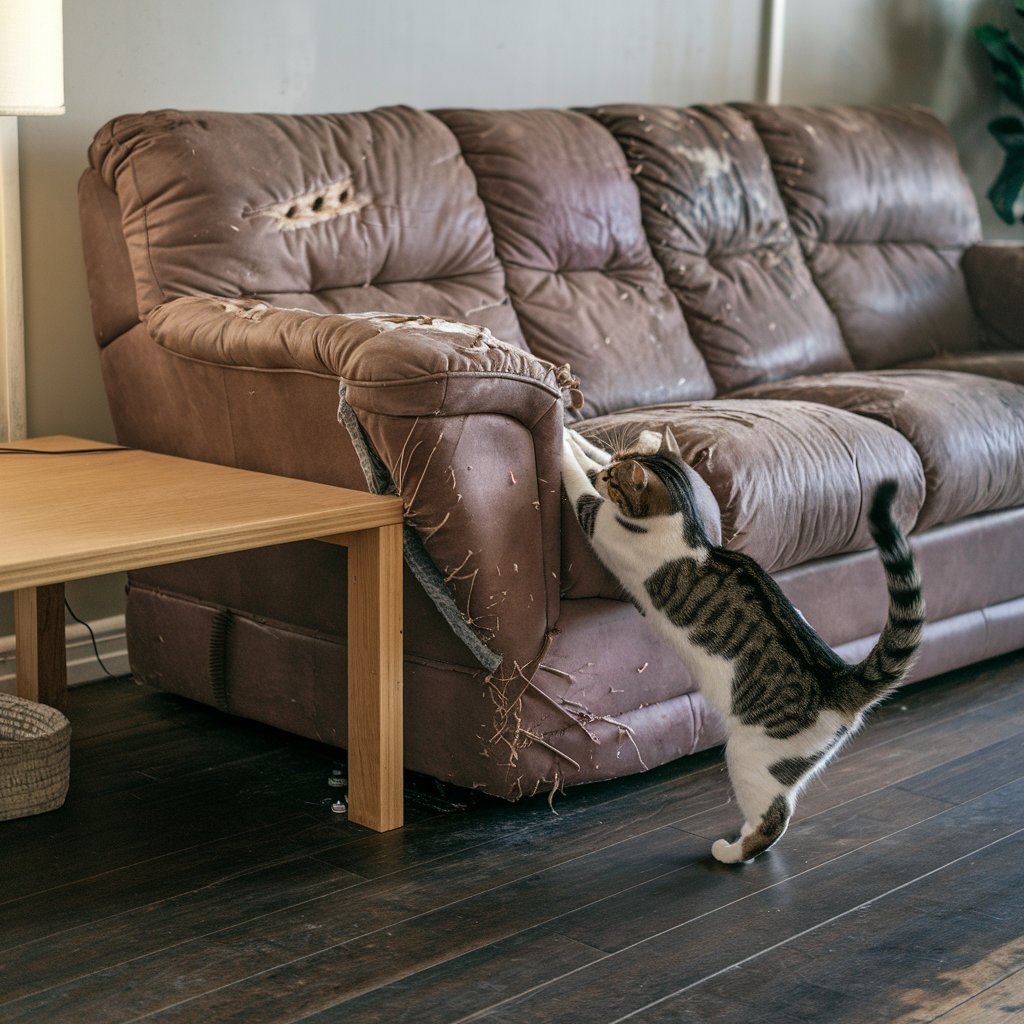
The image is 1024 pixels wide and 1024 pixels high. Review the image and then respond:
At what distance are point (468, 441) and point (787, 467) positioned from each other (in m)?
0.64

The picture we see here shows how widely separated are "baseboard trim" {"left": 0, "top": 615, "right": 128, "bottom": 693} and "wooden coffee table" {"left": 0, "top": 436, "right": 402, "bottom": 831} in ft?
1.69

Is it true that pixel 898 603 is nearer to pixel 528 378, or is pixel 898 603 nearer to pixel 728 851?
pixel 728 851

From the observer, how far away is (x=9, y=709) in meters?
2.19

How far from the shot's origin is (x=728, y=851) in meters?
1.96

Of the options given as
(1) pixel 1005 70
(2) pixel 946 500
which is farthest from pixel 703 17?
(2) pixel 946 500

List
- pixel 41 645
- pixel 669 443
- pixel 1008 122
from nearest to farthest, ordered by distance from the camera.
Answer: pixel 669 443
pixel 41 645
pixel 1008 122

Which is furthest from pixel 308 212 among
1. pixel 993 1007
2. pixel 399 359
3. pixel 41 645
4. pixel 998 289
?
pixel 998 289

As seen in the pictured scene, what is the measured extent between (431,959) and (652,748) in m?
0.65

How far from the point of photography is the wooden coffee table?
167cm

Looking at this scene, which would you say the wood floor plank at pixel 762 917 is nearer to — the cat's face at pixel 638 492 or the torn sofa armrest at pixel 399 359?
the cat's face at pixel 638 492

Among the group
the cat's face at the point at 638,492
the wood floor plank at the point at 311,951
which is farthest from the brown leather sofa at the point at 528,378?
the wood floor plank at the point at 311,951

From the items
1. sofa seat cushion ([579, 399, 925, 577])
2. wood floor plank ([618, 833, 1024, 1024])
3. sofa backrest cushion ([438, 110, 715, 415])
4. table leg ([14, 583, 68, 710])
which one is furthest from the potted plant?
table leg ([14, 583, 68, 710])

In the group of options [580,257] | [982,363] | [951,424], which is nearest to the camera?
[951,424]

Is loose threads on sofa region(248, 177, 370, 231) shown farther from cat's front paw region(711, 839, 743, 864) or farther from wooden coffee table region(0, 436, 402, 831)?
cat's front paw region(711, 839, 743, 864)
